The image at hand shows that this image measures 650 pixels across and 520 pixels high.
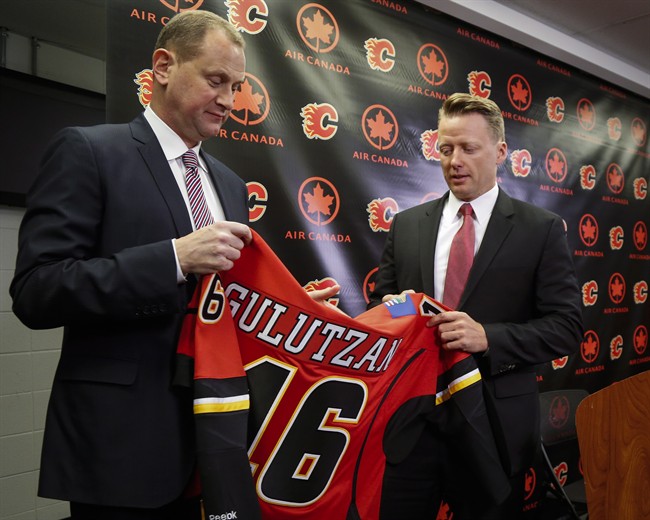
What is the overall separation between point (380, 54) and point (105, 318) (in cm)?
214

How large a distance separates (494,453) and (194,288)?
0.86 metres

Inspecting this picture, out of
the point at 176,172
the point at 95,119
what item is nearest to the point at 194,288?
the point at 176,172

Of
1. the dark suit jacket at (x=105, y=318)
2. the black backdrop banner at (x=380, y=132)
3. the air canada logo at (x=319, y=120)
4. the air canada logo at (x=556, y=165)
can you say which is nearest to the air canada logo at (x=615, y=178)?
the black backdrop banner at (x=380, y=132)

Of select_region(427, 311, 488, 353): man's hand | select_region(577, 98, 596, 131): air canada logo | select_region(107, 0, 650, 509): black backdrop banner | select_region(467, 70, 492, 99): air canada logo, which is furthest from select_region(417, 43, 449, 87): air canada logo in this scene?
select_region(427, 311, 488, 353): man's hand

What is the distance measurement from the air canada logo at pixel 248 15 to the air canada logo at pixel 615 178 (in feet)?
9.59

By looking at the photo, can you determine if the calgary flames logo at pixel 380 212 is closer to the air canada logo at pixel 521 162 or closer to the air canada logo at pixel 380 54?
the air canada logo at pixel 380 54

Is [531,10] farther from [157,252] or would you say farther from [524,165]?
[157,252]

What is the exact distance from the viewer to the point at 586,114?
386 centimetres

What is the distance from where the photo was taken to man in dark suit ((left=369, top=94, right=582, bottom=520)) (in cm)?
151

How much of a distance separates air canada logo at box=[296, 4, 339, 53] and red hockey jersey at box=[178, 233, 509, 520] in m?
1.48

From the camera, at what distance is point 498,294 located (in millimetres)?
1625

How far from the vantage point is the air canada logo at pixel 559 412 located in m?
2.34

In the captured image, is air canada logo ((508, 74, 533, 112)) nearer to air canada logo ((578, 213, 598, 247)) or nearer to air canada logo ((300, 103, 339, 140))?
air canada logo ((578, 213, 598, 247))

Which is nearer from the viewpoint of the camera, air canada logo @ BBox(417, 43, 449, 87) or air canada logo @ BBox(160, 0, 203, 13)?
air canada logo @ BBox(160, 0, 203, 13)
